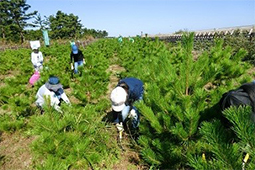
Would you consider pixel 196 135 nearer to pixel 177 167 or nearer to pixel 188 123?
pixel 188 123

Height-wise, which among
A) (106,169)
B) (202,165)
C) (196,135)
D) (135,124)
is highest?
(202,165)

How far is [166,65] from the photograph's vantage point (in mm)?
2373

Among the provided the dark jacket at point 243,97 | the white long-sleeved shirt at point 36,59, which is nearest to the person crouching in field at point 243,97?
the dark jacket at point 243,97

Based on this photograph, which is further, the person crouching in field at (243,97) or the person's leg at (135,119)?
the person's leg at (135,119)

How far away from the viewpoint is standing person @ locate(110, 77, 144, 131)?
2.96 meters

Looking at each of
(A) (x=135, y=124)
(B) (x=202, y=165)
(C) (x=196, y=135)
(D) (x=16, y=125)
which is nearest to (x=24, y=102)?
(D) (x=16, y=125)

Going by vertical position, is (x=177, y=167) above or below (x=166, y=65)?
below

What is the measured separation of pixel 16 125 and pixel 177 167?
315 centimetres

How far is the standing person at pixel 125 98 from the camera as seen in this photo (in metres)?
2.96

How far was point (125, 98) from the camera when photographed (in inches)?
120

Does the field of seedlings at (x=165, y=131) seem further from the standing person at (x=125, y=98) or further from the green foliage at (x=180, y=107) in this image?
the standing person at (x=125, y=98)

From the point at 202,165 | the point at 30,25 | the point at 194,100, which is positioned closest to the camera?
the point at 202,165

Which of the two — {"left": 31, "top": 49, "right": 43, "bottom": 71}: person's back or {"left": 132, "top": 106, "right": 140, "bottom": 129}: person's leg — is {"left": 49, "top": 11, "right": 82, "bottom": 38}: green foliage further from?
{"left": 132, "top": 106, "right": 140, "bottom": 129}: person's leg

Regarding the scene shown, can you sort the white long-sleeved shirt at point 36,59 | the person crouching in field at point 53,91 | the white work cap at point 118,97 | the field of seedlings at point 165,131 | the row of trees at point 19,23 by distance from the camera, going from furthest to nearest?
the row of trees at point 19,23 < the white long-sleeved shirt at point 36,59 < the person crouching in field at point 53,91 < the white work cap at point 118,97 < the field of seedlings at point 165,131
